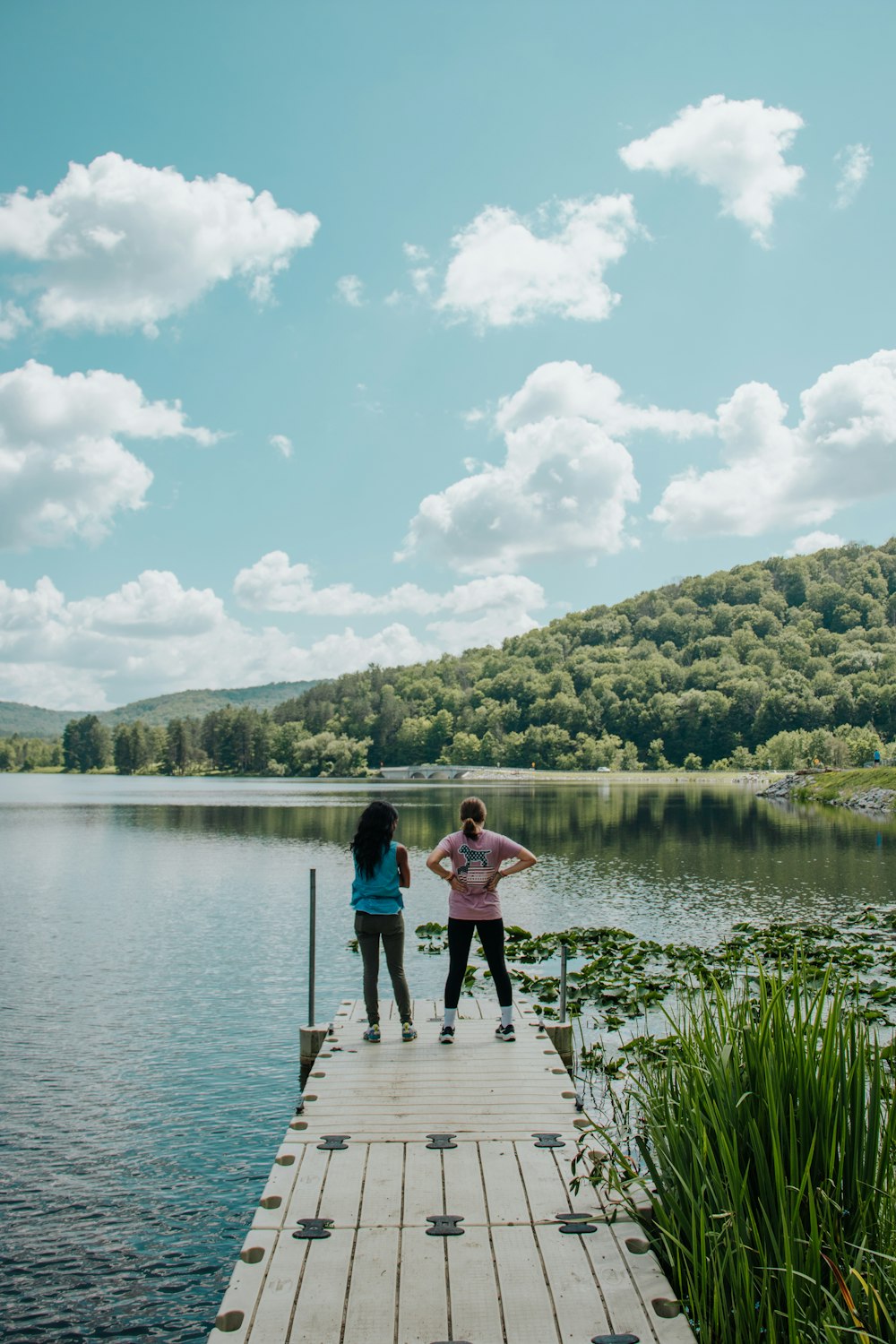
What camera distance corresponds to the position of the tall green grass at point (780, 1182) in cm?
399

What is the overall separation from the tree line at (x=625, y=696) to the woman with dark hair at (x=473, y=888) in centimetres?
11613

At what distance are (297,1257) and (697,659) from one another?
15803 centimetres

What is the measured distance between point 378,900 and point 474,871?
36.8 inches

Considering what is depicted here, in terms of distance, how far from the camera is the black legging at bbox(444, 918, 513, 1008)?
8.57 meters

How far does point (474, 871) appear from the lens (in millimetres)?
8531

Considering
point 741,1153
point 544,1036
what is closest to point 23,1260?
point 544,1036

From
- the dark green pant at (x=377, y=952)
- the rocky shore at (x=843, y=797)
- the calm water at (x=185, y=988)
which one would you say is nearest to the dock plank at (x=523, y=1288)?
the calm water at (x=185, y=988)

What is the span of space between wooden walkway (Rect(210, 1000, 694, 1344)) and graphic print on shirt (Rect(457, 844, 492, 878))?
173cm

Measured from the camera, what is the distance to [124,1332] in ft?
19.8

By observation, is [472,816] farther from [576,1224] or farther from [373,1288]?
[373,1288]

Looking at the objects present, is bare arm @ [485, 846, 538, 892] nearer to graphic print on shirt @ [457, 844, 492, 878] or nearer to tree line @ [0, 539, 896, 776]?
graphic print on shirt @ [457, 844, 492, 878]

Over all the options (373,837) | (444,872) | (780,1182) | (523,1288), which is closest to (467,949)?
(444,872)

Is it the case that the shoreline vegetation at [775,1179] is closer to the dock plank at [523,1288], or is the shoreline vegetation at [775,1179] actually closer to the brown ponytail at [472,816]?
the dock plank at [523,1288]

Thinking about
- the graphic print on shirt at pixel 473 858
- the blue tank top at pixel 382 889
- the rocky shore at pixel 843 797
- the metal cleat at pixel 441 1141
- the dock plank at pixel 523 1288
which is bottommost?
the rocky shore at pixel 843 797
